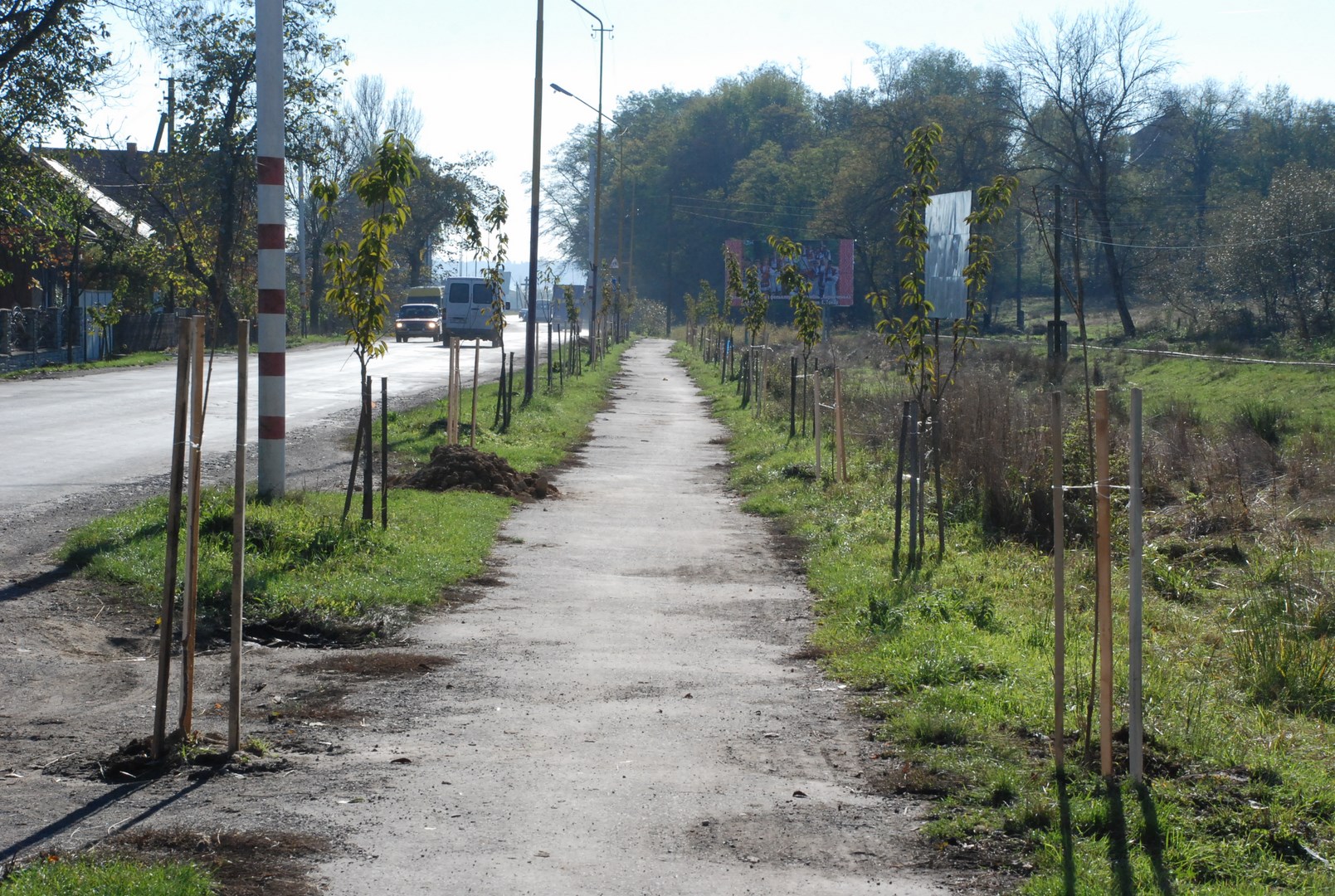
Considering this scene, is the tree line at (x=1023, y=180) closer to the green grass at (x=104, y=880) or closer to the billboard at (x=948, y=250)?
the billboard at (x=948, y=250)

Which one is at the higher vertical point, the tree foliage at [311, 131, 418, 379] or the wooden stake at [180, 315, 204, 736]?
the tree foliage at [311, 131, 418, 379]

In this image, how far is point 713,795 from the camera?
501 centimetres

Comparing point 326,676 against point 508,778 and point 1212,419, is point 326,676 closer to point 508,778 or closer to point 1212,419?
point 508,778

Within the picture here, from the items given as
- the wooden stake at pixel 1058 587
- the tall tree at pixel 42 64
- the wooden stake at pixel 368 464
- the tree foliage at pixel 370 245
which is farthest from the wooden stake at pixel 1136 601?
the tall tree at pixel 42 64

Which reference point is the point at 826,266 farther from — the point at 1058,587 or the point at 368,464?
the point at 1058,587

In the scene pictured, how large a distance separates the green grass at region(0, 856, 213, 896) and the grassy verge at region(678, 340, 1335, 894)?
2486 millimetres

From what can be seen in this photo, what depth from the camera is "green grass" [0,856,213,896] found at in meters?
3.74

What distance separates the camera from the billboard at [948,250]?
863 inches

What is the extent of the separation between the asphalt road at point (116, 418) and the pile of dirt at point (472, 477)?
2563 millimetres

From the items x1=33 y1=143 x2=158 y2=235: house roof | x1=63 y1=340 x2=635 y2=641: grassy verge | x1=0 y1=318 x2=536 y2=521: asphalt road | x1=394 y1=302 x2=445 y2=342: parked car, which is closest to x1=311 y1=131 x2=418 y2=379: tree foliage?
x1=63 y1=340 x2=635 y2=641: grassy verge

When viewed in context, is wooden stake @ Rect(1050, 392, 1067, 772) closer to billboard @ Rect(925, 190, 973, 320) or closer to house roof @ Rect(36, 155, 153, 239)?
billboard @ Rect(925, 190, 973, 320)

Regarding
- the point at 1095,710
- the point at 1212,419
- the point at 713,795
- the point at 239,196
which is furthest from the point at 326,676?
the point at 239,196

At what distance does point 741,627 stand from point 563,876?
433 centimetres

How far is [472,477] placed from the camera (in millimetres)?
13906
